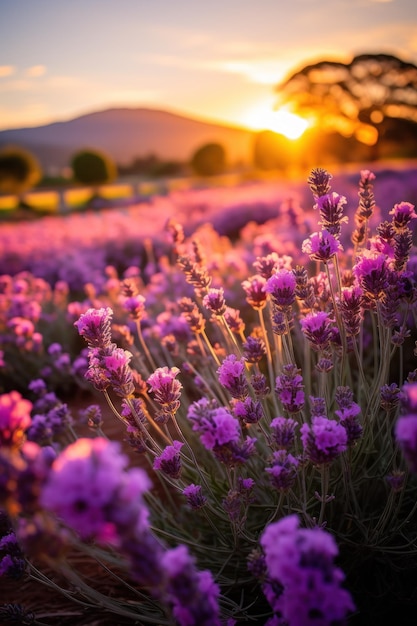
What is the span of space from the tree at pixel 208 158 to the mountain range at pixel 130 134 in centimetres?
5261

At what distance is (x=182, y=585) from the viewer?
0.84 m

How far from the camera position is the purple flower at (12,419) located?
88 centimetres

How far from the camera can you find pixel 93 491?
697mm

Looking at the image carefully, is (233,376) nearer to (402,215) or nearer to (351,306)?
(351,306)

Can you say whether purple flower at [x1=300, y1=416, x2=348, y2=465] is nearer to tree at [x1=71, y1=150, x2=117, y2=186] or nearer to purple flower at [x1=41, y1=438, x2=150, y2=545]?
purple flower at [x1=41, y1=438, x2=150, y2=545]

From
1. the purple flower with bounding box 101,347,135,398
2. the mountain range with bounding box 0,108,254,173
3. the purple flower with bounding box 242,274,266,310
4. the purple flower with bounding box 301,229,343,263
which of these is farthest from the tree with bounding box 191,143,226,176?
the mountain range with bounding box 0,108,254,173

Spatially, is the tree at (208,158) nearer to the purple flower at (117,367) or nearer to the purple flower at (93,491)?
the purple flower at (117,367)

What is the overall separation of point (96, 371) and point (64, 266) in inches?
242

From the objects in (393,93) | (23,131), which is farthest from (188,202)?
(23,131)

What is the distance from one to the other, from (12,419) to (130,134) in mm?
116369

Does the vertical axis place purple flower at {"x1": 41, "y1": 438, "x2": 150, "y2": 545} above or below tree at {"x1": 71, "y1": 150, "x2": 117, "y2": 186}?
below

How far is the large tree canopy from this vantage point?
26.3 metres

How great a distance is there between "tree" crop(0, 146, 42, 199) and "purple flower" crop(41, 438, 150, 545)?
29.1 meters

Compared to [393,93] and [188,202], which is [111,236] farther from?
[393,93]
